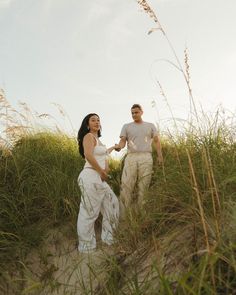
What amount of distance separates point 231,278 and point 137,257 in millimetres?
1212

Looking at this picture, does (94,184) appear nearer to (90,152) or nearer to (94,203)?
(94,203)

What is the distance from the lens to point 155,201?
3977 mm

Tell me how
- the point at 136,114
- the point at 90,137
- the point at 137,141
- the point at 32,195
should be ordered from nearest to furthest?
1. the point at 90,137
2. the point at 32,195
3. the point at 137,141
4. the point at 136,114

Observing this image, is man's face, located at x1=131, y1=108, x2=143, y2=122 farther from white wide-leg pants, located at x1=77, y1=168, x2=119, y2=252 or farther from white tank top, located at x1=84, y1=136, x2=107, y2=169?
white wide-leg pants, located at x1=77, y1=168, x2=119, y2=252

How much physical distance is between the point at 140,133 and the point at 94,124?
1.07 metres

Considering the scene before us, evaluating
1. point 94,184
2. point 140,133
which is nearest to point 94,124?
point 94,184

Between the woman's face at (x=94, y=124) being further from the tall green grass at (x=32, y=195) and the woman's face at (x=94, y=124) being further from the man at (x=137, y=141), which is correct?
the tall green grass at (x=32, y=195)

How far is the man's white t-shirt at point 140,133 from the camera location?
672 centimetres

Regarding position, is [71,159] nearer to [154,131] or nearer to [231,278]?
[154,131]

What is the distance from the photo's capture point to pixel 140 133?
22.4ft

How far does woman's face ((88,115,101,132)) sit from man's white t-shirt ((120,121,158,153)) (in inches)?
32.0

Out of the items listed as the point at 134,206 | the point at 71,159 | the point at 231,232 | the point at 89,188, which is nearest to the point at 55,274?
the point at 89,188

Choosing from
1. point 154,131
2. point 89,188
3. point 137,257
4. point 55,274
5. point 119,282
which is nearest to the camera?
point 119,282

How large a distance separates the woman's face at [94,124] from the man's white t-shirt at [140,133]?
0.81 meters
